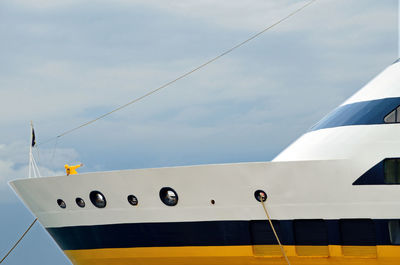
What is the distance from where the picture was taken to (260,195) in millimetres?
12062

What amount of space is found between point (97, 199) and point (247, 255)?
3.14 metres

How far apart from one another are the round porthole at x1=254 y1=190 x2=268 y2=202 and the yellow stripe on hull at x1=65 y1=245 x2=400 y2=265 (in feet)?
2.99

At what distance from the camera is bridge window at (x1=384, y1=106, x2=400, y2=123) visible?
1261 cm

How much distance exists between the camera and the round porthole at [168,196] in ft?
41.4

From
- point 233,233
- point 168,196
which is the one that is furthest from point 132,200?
point 233,233

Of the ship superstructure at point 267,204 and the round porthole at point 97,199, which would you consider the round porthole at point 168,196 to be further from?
the round porthole at point 97,199

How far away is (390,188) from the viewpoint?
1168 centimetres

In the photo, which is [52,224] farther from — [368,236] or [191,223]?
[368,236]

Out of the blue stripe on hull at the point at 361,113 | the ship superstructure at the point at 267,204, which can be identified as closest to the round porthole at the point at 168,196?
the ship superstructure at the point at 267,204

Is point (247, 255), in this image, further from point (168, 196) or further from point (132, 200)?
point (132, 200)

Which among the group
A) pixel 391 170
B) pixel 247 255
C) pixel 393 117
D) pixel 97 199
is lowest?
pixel 247 255

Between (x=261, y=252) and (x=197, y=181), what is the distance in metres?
1.71

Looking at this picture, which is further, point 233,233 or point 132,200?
point 132,200

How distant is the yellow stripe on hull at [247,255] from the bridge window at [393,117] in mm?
2353
